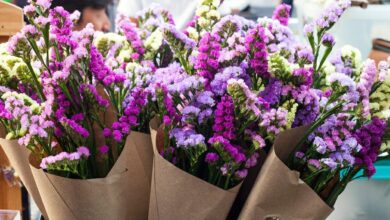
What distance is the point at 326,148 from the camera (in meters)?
0.88

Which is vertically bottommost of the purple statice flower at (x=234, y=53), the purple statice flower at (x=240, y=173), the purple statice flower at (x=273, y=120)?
the purple statice flower at (x=240, y=173)

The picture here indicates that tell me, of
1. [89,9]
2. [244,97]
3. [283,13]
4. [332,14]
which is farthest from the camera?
[89,9]

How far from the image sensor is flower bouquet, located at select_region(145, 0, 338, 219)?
84 centimetres

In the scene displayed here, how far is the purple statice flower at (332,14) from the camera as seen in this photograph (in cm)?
93

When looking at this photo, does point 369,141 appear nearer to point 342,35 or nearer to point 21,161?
point 21,161

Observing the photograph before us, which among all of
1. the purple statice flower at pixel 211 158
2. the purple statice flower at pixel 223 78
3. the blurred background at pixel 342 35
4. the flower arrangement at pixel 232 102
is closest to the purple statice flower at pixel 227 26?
the flower arrangement at pixel 232 102

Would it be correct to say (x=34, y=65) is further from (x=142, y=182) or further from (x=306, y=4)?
(x=306, y=4)

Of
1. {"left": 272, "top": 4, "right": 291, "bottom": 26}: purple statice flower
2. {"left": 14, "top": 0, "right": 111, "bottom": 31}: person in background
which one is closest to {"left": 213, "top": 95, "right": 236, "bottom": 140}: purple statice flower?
{"left": 272, "top": 4, "right": 291, "bottom": 26}: purple statice flower

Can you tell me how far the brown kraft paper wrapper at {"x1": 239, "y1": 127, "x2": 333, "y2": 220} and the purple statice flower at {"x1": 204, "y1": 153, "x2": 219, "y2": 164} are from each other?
8 cm

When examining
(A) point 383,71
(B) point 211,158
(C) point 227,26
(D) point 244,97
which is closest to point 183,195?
(B) point 211,158

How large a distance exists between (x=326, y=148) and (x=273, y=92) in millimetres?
116

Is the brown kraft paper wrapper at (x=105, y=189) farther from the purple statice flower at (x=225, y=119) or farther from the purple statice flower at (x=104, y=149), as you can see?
the purple statice flower at (x=225, y=119)

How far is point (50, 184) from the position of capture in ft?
2.89

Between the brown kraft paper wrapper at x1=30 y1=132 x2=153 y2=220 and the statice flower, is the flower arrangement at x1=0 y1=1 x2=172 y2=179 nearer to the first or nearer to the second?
the brown kraft paper wrapper at x1=30 y1=132 x2=153 y2=220
